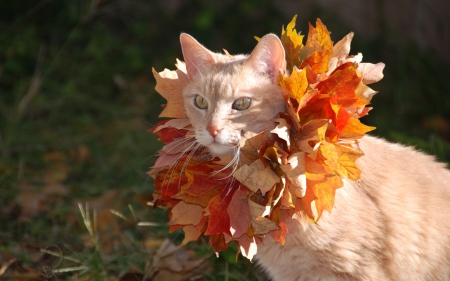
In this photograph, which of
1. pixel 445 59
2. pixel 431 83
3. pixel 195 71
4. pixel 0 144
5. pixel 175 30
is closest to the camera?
pixel 195 71

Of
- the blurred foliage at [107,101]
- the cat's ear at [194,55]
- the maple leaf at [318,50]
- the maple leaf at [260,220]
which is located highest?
Answer: the maple leaf at [318,50]

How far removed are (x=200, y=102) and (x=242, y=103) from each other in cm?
18

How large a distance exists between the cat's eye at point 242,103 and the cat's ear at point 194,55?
0.66ft

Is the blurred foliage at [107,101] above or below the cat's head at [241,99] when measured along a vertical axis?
below

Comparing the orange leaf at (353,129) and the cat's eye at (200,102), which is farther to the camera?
the cat's eye at (200,102)

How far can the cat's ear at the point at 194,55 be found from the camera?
68.9 inches

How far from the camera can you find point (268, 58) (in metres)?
1.61

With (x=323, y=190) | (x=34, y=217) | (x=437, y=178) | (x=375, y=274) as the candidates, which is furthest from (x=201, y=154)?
(x=34, y=217)

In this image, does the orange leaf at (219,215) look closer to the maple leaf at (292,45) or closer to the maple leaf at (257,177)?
the maple leaf at (257,177)

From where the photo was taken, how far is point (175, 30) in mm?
4395

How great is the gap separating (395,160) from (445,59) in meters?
2.41

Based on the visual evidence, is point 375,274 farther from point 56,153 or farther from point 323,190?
point 56,153

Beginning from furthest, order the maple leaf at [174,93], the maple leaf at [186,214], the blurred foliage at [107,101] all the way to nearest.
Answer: the blurred foliage at [107,101], the maple leaf at [174,93], the maple leaf at [186,214]

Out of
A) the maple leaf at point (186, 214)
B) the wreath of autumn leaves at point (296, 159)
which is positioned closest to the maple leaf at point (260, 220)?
the wreath of autumn leaves at point (296, 159)
